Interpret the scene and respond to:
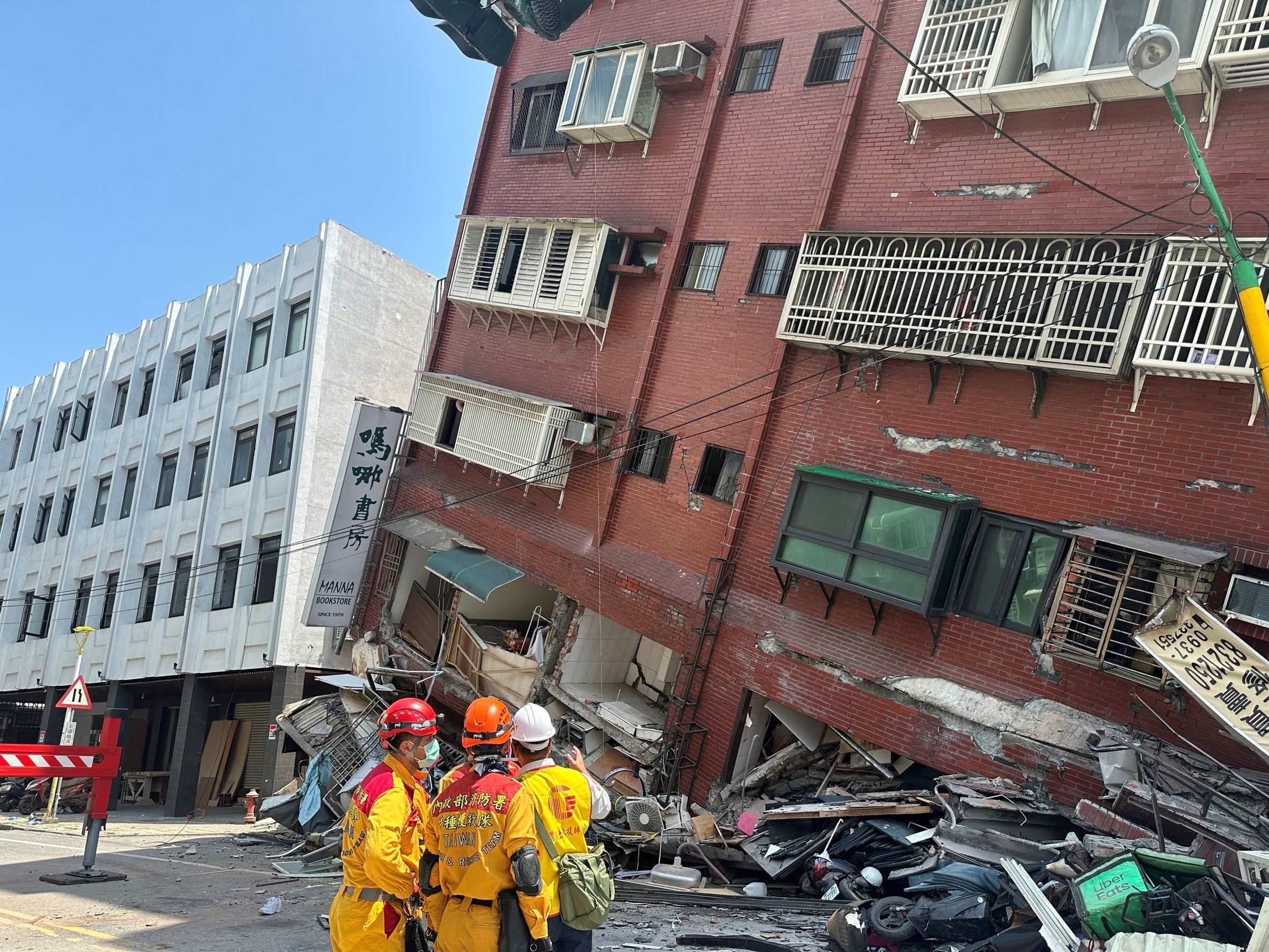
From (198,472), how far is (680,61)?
1640 cm

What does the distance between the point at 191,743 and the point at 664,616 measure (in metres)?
14.1

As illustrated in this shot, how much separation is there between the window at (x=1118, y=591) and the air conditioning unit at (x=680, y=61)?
947 cm

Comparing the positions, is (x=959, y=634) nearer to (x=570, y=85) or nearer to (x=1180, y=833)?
(x=1180, y=833)

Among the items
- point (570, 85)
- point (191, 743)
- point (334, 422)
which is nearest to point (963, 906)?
point (570, 85)

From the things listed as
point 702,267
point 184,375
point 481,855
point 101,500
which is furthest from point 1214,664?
point 101,500

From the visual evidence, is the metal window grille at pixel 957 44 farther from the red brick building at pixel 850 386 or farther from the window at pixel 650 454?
the window at pixel 650 454

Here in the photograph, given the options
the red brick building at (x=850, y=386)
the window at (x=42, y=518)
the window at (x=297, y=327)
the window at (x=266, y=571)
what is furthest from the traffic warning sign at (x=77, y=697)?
the window at (x=42, y=518)

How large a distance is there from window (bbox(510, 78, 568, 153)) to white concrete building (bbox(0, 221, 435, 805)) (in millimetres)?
6435

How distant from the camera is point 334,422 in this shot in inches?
928

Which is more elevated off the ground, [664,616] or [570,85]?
[570,85]

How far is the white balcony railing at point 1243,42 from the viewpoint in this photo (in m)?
10.6

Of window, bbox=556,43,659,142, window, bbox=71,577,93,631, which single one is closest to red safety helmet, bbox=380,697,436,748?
window, bbox=556,43,659,142

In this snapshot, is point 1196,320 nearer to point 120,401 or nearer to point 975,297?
point 975,297

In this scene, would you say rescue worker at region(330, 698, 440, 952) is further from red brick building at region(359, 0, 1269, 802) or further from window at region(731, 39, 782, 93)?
window at region(731, 39, 782, 93)
